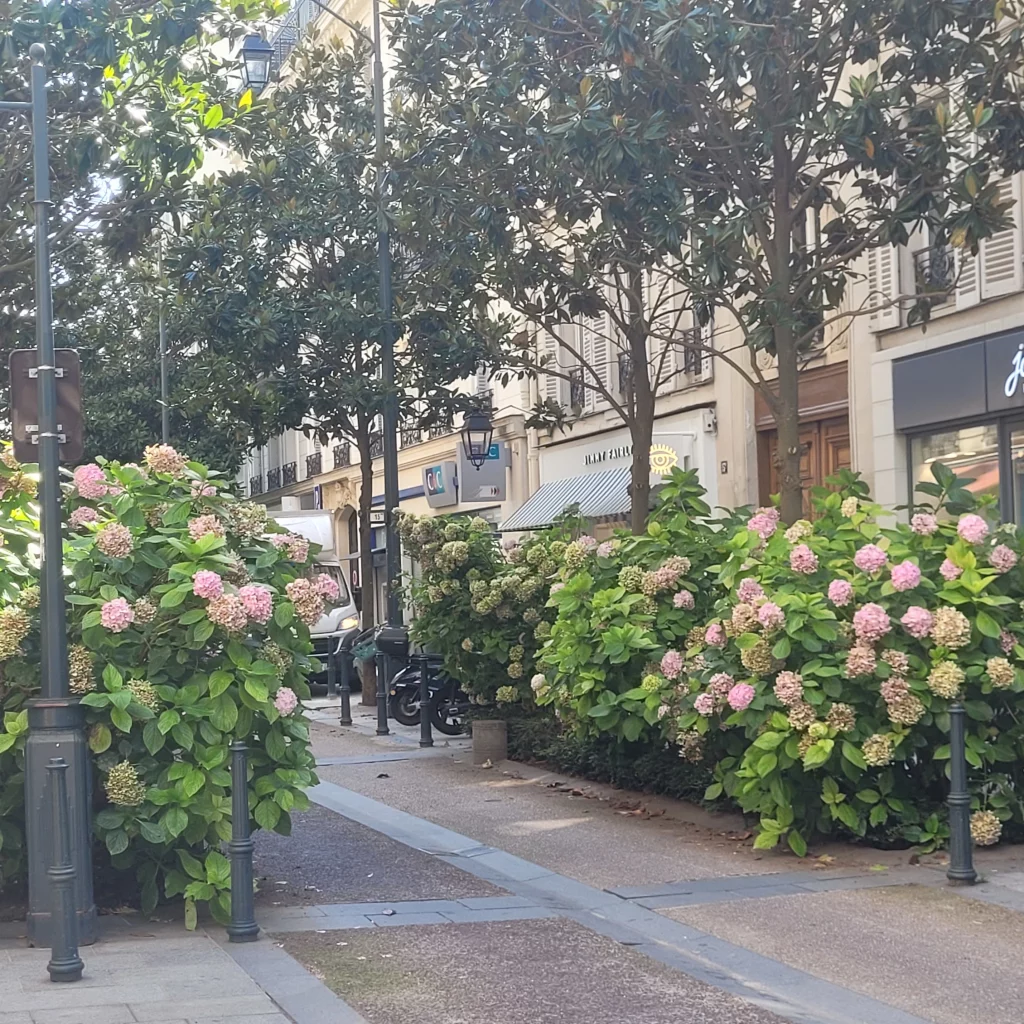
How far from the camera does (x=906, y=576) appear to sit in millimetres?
9562

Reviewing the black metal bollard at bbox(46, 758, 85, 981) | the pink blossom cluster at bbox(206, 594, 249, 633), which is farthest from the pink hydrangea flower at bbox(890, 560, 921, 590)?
the black metal bollard at bbox(46, 758, 85, 981)

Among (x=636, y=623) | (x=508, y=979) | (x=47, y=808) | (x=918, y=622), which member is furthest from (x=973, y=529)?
(x=47, y=808)

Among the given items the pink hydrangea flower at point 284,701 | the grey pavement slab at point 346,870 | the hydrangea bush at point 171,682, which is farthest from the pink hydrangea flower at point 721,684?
the pink hydrangea flower at point 284,701

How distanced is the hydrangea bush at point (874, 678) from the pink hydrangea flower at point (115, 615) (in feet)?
12.6

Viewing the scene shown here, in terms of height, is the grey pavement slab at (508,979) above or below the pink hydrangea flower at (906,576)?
below

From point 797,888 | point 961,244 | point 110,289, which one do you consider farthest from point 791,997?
point 110,289

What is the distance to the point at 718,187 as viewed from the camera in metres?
14.2

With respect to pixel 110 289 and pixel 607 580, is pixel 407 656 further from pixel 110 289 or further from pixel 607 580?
pixel 110 289

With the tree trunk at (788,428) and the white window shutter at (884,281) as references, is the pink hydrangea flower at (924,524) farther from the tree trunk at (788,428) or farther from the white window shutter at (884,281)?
the white window shutter at (884,281)

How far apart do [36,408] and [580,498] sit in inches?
797

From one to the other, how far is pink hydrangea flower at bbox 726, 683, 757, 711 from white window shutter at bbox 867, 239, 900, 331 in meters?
10.7

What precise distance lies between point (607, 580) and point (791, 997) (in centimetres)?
598

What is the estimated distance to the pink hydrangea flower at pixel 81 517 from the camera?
8.55 meters

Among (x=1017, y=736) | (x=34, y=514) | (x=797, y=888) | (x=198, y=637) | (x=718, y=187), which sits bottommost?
(x=797, y=888)
